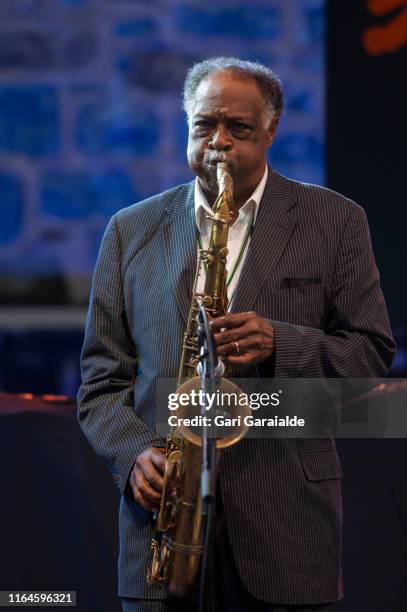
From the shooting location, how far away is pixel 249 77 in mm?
2531

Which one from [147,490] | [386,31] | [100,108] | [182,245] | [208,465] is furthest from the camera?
[100,108]

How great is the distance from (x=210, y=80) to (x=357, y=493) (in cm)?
118

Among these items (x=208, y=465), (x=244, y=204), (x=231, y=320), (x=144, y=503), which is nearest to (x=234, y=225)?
(x=244, y=204)

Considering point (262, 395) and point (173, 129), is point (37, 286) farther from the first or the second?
point (262, 395)

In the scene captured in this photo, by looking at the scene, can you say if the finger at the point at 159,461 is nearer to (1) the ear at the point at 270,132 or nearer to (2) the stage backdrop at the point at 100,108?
(1) the ear at the point at 270,132

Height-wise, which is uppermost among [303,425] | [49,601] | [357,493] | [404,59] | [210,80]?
[404,59]

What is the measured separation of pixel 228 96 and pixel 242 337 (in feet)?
1.92

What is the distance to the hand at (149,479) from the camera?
7.72 feet

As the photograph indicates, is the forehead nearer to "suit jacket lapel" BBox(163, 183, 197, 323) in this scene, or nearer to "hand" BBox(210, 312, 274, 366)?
"suit jacket lapel" BBox(163, 183, 197, 323)

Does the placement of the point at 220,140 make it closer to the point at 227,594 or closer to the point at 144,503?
the point at 144,503

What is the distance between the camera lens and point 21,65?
4707mm

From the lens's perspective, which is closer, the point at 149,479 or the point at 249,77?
the point at 149,479

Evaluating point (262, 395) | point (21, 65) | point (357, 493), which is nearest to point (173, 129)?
point (21, 65)

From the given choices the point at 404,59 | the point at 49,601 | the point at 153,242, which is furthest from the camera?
the point at 404,59
